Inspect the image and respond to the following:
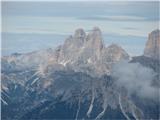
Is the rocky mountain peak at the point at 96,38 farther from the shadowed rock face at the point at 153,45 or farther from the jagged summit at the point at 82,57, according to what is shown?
the shadowed rock face at the point at 153,45

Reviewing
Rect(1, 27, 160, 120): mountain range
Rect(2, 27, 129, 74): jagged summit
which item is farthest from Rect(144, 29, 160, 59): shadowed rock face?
Rect(2, 27, 129, 74): jagged summit

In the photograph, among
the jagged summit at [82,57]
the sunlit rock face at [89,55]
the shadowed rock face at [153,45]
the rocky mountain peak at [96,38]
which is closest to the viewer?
the shadowed rock face at [153,45]

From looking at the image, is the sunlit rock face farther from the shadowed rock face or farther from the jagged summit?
the shadowed rock face

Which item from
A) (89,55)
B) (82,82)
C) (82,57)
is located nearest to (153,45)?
(82,57)

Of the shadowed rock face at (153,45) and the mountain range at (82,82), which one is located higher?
the shadowed rock face at (153,45)

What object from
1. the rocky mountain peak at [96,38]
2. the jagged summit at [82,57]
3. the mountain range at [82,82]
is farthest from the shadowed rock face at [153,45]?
the rocky mountain peak at [96,38]

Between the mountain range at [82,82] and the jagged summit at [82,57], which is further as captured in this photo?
the jagged summit at [82,57]

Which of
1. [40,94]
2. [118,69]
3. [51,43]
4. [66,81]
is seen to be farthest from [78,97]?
[51,43]

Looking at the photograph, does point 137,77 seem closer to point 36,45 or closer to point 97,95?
point 36,45
